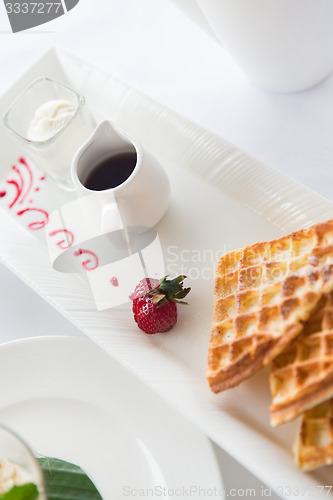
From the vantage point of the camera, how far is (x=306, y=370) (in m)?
1.18

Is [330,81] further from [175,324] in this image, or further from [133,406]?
[133,406]

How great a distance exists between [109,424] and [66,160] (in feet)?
2.61

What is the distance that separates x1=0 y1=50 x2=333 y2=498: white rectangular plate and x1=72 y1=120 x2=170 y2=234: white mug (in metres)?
0.10

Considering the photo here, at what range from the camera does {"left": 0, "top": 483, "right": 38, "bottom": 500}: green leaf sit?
1.17 metres

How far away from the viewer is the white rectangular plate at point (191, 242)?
1.29 meters

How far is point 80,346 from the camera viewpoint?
154cm

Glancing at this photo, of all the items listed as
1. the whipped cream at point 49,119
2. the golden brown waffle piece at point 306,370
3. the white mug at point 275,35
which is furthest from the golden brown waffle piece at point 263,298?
the whipped cream at point 49,119

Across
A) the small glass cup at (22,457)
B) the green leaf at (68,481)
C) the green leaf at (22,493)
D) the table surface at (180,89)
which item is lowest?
the green leaf at (68,481)

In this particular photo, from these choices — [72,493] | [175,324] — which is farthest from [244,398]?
[72,493]

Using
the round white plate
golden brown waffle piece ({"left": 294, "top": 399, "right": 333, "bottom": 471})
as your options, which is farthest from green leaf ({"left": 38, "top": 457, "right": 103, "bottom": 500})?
golden brown waffle piece ({"left": 294, "top": 399, "right": 333, "bottom": 471})

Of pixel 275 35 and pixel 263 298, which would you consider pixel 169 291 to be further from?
pixel 275 35

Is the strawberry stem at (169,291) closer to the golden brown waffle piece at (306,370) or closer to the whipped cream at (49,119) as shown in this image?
the golden brown waffle piece at (306,370)

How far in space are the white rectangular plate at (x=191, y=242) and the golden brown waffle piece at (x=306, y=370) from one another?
0.12m

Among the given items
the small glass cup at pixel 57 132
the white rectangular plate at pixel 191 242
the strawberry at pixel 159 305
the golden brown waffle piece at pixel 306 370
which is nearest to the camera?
the golden brown waffle piece at pixel 306 370
